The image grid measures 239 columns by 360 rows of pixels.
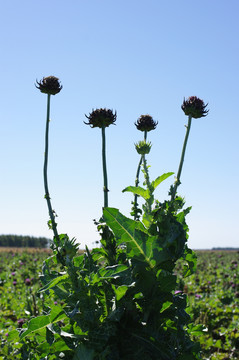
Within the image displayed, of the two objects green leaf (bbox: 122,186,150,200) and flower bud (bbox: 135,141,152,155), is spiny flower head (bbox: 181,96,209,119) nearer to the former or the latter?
flower bud (bbox: 135,141,152,155)

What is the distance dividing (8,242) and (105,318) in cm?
4521

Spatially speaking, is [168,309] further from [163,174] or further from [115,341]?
[163,174]

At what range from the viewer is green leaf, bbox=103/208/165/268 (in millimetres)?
1790

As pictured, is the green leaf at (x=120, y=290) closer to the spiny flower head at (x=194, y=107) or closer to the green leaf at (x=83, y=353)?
the green leaf at (x=83, y=353)

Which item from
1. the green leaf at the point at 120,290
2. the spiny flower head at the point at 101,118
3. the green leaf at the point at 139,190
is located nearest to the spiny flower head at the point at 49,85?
the spiny flower head at the point at 101,118

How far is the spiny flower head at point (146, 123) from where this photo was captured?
99.3 inches

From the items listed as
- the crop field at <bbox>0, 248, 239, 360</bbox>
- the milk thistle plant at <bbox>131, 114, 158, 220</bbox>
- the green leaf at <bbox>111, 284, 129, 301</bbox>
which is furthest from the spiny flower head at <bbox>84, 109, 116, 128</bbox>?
the crop field at <bbox>0, 248, 239, 360</bbox>

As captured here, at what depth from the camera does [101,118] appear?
2283 millimetres

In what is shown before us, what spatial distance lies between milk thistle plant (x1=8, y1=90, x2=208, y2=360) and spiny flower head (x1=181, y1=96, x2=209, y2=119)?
75 centimetres

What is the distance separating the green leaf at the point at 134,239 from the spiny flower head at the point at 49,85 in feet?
3.97

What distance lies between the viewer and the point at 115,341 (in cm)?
180

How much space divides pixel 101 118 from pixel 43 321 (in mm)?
1140

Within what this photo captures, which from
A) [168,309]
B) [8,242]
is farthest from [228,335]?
[8,242]

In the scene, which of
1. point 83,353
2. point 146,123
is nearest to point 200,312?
point 146,123
